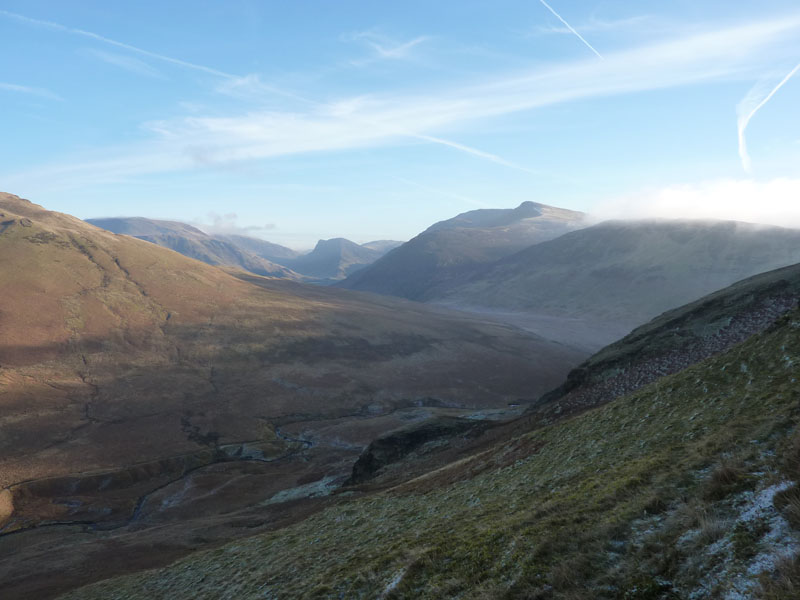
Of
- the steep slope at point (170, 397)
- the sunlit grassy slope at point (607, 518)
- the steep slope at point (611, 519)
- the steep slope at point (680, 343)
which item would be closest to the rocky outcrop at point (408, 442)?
the steep slope at point (170, 397)

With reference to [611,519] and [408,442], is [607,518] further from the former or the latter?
[408,442]

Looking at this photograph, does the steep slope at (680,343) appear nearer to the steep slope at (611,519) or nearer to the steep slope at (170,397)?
the steep slope at (611,519)

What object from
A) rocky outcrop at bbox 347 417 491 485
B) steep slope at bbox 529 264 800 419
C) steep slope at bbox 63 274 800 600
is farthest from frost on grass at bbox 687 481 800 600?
rocky outcrop at bbox 347 417 491 485

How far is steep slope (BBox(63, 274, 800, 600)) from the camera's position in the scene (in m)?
8.35

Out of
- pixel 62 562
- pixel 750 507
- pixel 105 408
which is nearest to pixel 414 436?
pixel 62 562

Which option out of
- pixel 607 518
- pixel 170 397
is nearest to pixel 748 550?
pixel 607 518

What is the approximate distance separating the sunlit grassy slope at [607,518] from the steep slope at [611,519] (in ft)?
0.18

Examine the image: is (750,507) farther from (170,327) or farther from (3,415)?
(170,327)

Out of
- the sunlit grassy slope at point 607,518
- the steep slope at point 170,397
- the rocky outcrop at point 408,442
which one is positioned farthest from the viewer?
the steep slope at point 170,397

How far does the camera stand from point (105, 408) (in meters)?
109

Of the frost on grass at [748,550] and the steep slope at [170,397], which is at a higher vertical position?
the frost on grass at [748,550]

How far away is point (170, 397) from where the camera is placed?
391 feet

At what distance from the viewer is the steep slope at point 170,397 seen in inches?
2559

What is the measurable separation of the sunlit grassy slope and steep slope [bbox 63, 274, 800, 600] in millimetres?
55
